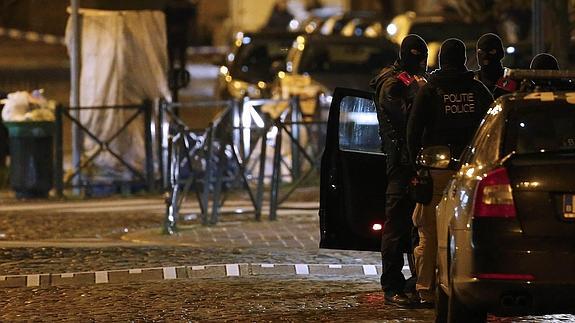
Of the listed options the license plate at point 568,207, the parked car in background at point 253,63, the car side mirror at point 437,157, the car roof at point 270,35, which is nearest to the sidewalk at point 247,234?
the car side mirror at point 437,157

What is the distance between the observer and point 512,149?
7.25 metres

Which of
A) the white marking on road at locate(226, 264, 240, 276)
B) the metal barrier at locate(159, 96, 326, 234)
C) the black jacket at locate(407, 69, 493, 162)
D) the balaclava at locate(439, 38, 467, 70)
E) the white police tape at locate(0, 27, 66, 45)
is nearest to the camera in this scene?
the black jacket at locate(407, 69, 493, 162)

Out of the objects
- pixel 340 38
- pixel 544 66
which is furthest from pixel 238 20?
pixel 544 66

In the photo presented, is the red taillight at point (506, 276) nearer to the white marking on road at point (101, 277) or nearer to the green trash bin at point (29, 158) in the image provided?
the white marking on road at point (101, 277)

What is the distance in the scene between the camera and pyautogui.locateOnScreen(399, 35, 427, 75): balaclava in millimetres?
9258

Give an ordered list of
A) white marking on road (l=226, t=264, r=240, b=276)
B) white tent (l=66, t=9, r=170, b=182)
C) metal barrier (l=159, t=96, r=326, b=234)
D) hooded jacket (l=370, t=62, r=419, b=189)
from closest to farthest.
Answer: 1. hooded jacket (l=370, t=62, r=419, b=189)
2. white marking on road (l=226, t=264, r=240, b=276)
3. metal barrier (l=159, t=96, r=326, b=234)
4. white tent (l=66, t=9, r=170, b=182)

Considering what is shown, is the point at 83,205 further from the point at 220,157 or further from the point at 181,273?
the point at 181,273

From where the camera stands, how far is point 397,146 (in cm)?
923

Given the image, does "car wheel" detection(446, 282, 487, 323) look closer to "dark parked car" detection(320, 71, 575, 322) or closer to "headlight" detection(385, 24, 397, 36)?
"dark parked car" detection(320, 71, 575, 322)

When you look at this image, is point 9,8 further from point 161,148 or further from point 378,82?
point 378,82

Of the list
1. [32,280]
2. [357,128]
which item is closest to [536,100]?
[357,128]

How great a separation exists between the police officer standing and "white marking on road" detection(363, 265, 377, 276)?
90.8 inches

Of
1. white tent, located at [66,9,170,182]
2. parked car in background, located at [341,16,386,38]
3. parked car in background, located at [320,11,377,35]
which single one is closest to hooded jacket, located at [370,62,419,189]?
white tent, located at [66,9,170,182]

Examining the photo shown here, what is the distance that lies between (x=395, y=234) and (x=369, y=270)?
190 centimetres
